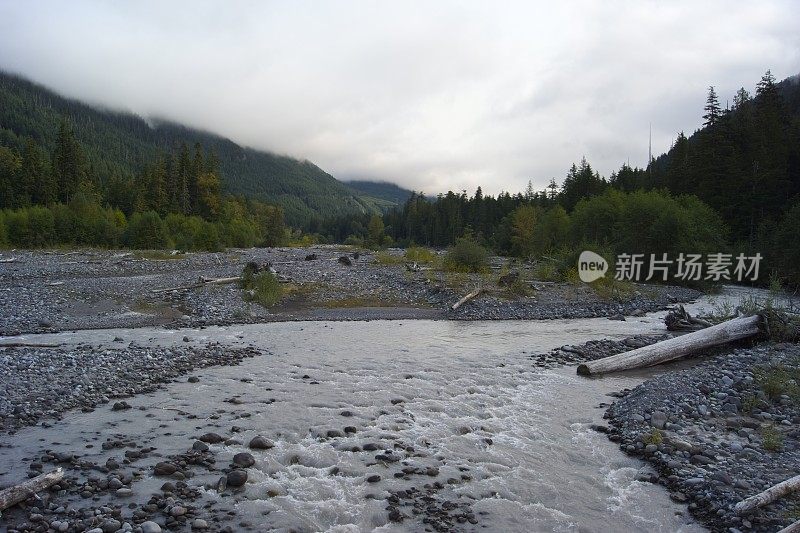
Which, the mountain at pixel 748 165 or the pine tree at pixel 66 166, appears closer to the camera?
the mountain at pixel 748 165

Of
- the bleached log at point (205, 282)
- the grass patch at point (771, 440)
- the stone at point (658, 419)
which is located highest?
the grass patch at point (771, 440)

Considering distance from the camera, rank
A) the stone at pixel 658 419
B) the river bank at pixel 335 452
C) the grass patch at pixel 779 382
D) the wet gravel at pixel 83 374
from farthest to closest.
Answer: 1. the grass patch at pixel 779 382
2. the wet gravel at pixel 83 374
3. the stone at pixel 658 419
4. the river bank at pixel 335 452

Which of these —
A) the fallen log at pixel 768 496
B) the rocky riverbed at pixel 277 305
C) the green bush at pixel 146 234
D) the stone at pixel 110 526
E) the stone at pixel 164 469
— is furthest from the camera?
the green bush at pixel 146 234

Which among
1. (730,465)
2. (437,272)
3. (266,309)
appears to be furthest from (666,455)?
(437,272)

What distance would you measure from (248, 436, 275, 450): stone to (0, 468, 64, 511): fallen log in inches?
104

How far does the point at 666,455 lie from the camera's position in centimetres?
821

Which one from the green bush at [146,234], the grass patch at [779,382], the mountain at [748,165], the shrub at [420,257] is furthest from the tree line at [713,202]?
the green bush at [146,234]

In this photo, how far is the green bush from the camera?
62.0 m

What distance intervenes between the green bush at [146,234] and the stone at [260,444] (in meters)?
60.5

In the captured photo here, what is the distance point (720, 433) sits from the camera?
29.8 feet

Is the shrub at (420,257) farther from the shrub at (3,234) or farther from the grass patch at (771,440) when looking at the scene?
the shrub at (3,234)

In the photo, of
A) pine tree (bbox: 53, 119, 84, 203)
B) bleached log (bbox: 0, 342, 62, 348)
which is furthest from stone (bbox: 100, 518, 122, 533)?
pine tree (bbox: 53, 119, 84, 203)

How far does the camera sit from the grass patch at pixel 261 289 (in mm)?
25609

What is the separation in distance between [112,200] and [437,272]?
2504 inches
